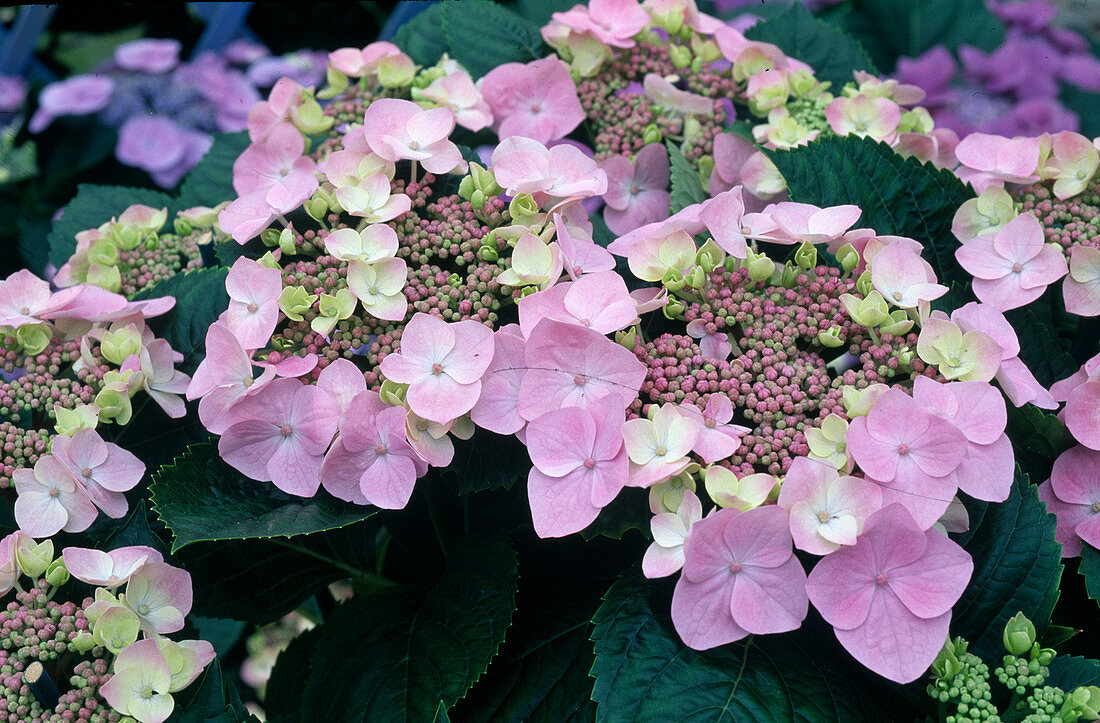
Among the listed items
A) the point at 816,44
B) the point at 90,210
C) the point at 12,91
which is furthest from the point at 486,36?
the point at 12,91

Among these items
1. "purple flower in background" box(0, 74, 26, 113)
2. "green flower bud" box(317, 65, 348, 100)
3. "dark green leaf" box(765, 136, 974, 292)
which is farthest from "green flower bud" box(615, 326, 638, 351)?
"purple flower in background" box(0, 74, 26, 113)

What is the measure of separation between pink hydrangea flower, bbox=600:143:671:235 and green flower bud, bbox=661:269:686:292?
0.71 feet

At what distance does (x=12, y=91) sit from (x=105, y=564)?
4.82ft

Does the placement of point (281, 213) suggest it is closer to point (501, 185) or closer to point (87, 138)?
point (501, 185)

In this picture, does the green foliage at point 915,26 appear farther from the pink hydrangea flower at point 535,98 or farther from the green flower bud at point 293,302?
the green flower bud at point 293,302

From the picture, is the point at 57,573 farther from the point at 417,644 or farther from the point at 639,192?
the point at 639,192

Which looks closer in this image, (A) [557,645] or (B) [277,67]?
(A) [557,645]

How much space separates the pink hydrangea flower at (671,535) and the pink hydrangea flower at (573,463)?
36 millimetres

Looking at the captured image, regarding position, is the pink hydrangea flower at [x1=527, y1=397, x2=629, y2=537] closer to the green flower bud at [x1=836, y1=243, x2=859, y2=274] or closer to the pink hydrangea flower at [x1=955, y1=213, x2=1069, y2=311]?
the green flower bud at [x1=836, y1=243, x2=859, y2=274]

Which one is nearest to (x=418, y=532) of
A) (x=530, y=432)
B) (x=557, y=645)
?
(x=557, y=645)

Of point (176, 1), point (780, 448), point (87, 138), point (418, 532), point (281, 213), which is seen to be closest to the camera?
point (780, 448)

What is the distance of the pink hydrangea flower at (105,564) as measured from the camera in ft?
1.94

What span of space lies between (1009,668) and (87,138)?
178 cm

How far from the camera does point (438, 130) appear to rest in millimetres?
708
